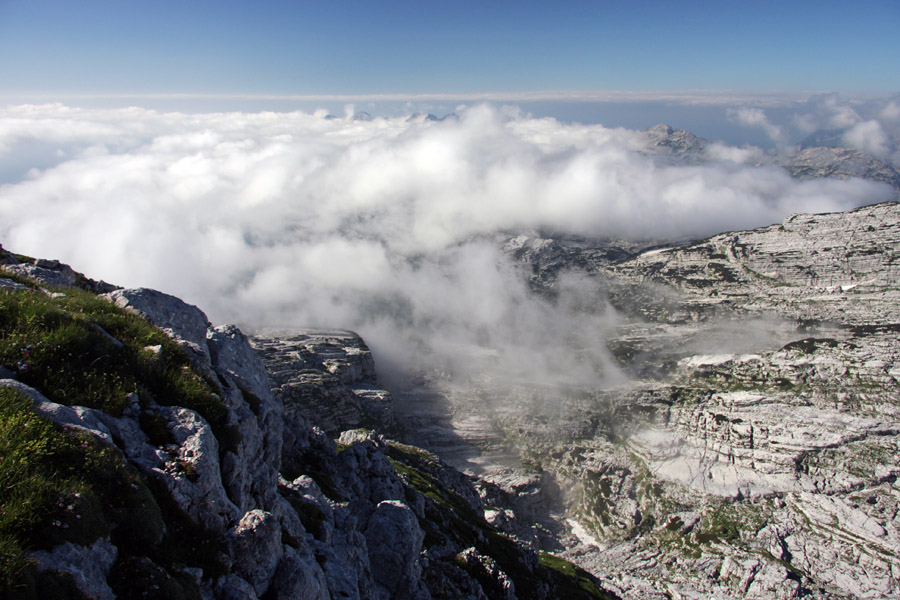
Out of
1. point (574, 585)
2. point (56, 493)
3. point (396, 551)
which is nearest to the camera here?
point (56, 493)

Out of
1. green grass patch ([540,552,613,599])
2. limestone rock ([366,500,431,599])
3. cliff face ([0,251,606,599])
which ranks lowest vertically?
green grass patch ([540,552,613,599])

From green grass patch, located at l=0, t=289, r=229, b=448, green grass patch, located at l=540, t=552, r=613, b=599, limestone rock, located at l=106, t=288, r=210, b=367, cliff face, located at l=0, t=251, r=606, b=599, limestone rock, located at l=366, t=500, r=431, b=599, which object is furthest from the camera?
green grass patch, located at l=540, t=552, r=613, b=599

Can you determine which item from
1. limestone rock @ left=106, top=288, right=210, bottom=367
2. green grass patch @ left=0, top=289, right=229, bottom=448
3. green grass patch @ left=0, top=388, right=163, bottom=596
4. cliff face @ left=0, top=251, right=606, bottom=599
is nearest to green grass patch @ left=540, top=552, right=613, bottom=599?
cliff face @ left=0, top=251, right=606, bottom=599

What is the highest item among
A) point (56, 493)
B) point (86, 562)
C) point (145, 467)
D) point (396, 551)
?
point (56, 493)

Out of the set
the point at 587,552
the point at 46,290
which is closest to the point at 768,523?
the point at 587,552

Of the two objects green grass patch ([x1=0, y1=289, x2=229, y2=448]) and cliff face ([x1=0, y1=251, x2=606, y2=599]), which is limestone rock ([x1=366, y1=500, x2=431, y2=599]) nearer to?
cliff face ([x1=0, y1=251, x2=606, y2=599])

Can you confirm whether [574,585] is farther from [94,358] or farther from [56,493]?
[56,493]

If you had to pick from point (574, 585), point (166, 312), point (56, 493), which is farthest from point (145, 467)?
point (574, 585)

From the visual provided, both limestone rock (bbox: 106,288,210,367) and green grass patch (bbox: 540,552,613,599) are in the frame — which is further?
green grass patch (bbox: 540,552,613,599)

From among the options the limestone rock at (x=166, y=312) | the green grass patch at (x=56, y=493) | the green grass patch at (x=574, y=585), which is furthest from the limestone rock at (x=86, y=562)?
the green grass patch at (x=574, y=585)

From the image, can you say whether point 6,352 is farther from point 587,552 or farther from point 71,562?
point 587,552

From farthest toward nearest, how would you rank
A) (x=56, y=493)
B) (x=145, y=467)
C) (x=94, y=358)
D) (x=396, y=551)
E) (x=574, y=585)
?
(x=574, y=585), (x=396, y=551), (x=94, y=358), (x=145, y=467), (x=56, y=493)
